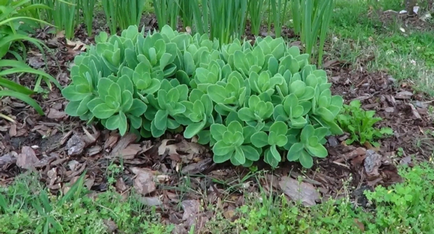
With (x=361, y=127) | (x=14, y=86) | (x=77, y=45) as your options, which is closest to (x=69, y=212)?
(x=14, y=86)

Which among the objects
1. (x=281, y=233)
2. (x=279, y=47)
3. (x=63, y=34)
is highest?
(x=279, y=47)

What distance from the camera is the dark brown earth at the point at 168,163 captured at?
2.16 m

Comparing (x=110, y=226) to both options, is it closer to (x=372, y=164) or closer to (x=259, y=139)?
(x=259, y=139)

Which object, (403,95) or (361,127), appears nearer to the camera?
(361,127)

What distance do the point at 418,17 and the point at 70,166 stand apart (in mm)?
3801

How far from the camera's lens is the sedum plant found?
2.16 m

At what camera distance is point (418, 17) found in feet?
15.4

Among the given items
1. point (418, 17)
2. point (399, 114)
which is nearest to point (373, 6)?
point (418, 17)

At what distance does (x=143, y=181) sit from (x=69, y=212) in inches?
15.1

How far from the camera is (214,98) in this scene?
2191mm

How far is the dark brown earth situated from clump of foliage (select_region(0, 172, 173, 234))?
0.08 metres

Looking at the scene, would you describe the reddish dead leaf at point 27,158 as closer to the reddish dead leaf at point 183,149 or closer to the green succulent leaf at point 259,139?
the reddish dead leaf at point 183,149

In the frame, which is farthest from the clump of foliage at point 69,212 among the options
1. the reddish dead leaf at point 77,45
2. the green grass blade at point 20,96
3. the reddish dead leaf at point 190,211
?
the reddish dead leaf at point 77,45

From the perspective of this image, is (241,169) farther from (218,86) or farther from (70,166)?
(70,166)
